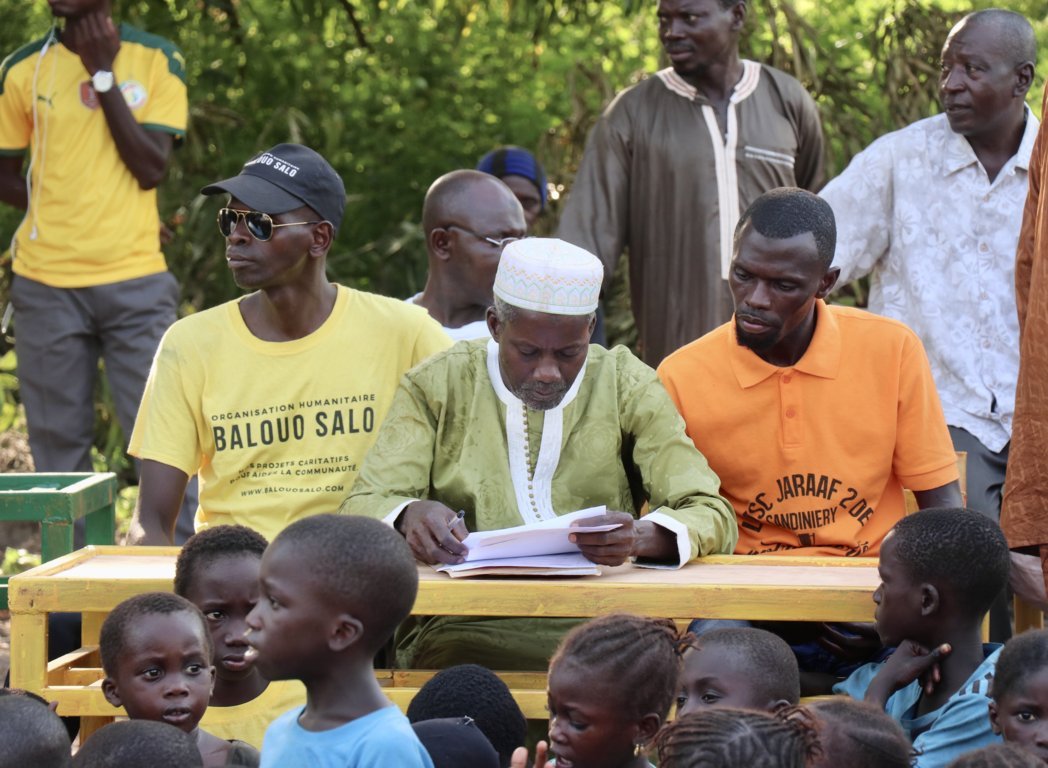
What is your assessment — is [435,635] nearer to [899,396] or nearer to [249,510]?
[249,510]

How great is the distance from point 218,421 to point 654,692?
1806 millimetres

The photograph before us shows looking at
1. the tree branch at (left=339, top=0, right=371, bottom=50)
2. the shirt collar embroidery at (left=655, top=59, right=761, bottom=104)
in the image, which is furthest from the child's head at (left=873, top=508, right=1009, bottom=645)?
the tree branch at (left=339, top=0, right=371, bottom=50)

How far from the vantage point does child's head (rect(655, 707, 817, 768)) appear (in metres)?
2.71

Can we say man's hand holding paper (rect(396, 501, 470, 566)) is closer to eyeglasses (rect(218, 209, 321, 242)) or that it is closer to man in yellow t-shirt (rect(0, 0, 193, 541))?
eyeglasses (rect(218, 209, 321, 242))

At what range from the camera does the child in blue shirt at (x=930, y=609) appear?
12.4 feet

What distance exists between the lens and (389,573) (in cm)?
294

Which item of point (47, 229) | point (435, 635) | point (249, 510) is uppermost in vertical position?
point (47, 229)

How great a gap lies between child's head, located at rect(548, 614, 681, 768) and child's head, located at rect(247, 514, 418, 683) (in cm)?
43

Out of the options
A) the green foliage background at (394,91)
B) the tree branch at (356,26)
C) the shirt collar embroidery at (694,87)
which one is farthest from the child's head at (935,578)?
the tree branch at (356,26)

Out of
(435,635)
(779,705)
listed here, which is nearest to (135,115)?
(435,635)

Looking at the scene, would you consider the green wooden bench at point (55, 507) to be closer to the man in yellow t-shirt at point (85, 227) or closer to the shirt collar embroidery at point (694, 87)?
the man in yellow t-shirt at point (85, 227)

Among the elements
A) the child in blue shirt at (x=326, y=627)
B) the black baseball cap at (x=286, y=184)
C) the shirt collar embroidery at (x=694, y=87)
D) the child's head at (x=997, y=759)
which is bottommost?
the child's head at (x=997, y=759)

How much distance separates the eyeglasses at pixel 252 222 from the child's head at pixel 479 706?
1.52 m

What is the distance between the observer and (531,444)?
4.37 m
